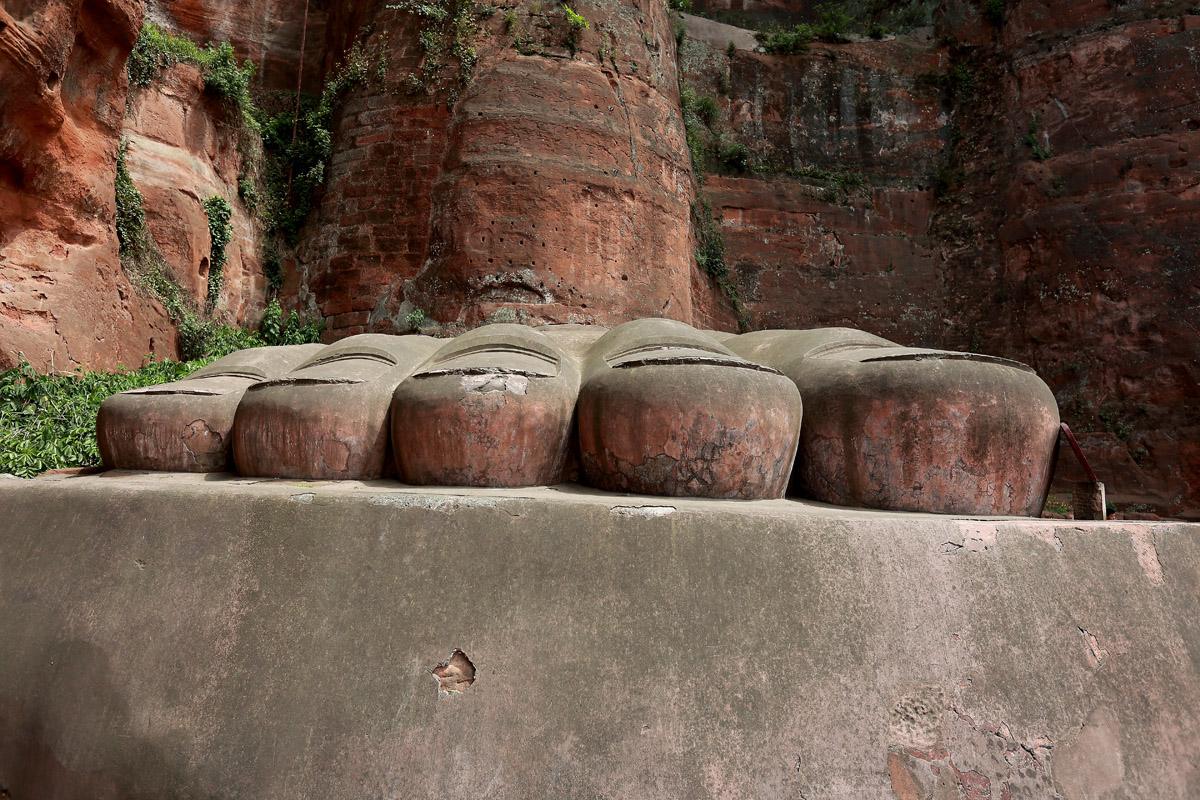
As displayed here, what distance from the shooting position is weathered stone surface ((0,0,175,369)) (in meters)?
4.87

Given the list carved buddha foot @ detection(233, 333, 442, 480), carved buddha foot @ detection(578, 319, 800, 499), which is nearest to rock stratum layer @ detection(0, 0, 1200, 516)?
carved buddha foot @ detection(233, 333, 442, 480)

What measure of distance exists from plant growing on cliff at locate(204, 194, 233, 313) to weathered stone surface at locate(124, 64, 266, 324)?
5 cm

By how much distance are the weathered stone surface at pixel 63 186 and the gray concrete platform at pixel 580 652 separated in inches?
163

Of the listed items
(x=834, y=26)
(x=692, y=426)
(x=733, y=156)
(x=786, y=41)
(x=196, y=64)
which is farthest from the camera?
(x=834, y=26)

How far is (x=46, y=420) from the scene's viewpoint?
4820 millimetres

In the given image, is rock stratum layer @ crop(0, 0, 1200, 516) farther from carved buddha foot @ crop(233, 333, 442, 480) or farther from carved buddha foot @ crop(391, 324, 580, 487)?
carved buddha foot @ crop(391, 324, 580, 487)

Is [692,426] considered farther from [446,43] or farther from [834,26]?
[834,26]

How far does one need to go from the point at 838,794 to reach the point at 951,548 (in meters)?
0.58

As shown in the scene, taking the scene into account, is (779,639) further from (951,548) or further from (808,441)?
(808,441)

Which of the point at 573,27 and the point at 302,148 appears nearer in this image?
the point at 573,27

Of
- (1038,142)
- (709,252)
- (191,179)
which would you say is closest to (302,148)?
(191,179)

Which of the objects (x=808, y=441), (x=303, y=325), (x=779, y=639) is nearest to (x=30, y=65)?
(x=303, y=325)

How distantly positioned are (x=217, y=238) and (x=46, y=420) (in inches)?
114

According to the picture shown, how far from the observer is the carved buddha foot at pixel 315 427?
6.84 feet
